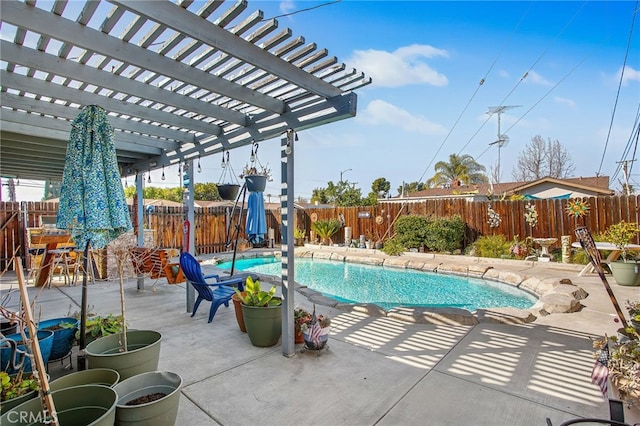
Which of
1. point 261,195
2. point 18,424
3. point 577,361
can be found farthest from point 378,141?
point 18,424

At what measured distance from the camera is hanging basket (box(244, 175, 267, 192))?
164 inches

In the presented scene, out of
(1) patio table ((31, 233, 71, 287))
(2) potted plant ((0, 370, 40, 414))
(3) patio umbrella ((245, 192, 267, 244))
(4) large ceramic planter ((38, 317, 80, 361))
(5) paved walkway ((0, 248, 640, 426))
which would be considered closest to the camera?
(2) potted plant ((0, 370, 40, 414))

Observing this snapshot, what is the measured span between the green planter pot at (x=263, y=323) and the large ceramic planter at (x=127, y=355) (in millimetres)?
940

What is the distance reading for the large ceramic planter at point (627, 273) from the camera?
554cm

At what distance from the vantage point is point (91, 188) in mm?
2436

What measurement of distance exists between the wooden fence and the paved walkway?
3.59 m

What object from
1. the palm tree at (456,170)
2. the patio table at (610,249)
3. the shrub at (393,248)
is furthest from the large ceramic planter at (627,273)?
the palm tree at (456,170)

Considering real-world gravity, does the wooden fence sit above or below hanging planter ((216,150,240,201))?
below

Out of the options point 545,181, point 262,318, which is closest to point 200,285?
point 262,318

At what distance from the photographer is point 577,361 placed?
2.79m

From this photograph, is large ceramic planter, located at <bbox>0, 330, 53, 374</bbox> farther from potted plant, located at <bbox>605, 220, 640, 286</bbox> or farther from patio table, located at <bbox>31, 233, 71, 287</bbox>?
potted plant, located at <bbox>605, 220, 640, 286</bbox>

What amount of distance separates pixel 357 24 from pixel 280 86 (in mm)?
4611

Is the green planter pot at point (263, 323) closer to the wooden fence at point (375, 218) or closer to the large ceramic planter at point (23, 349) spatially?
the large ceramic planter at point (23, 349)

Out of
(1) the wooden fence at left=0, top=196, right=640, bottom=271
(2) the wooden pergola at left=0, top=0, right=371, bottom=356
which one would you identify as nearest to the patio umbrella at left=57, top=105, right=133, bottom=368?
(2) the wooden pergola at left=0, top=0, right=371, bottom=356
